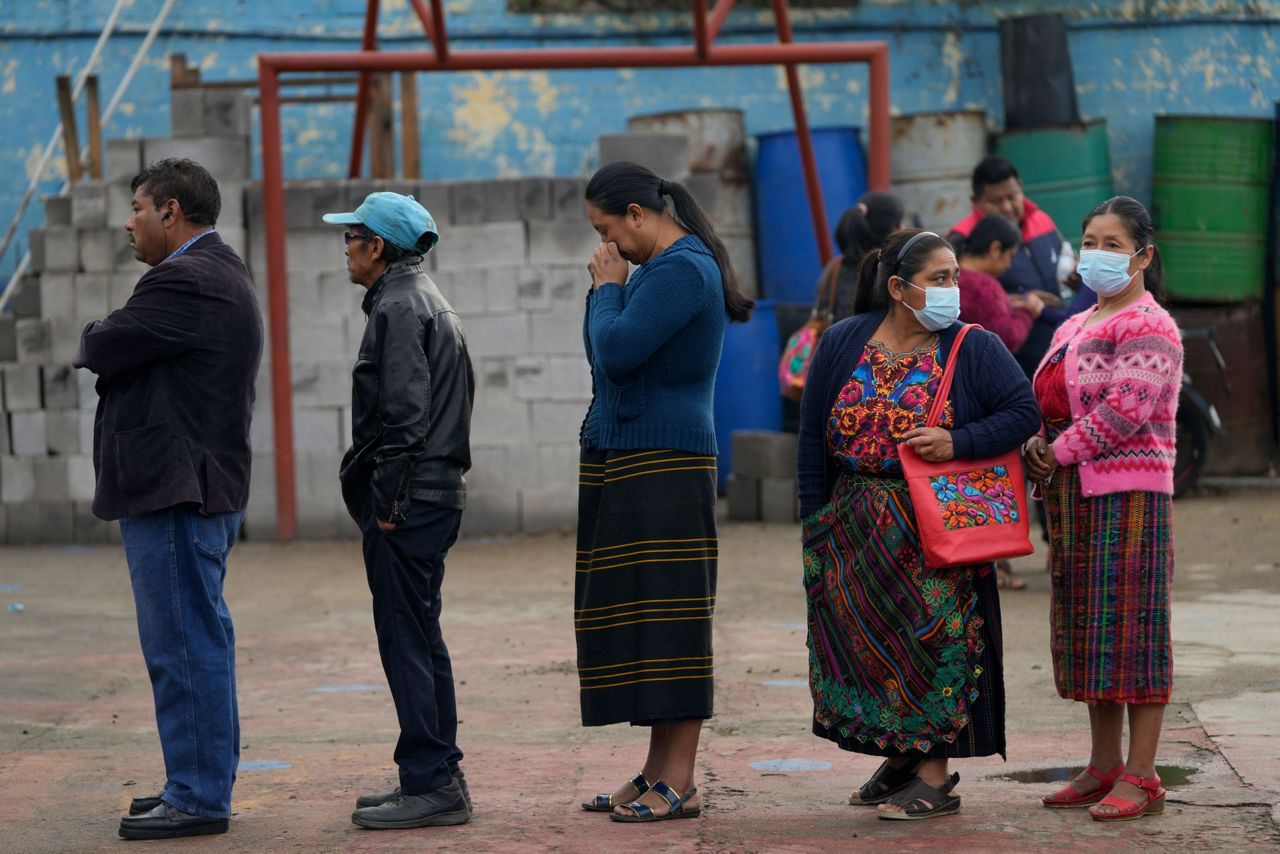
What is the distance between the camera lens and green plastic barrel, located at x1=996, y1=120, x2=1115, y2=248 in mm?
12570

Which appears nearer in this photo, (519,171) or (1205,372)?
(1205,372)

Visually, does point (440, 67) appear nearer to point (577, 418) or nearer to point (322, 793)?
point (577, 418)

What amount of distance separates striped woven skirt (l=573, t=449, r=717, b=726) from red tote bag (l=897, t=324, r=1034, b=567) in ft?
1.79

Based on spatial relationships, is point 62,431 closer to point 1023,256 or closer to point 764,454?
point 764,454

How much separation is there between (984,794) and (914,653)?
603 millimetres

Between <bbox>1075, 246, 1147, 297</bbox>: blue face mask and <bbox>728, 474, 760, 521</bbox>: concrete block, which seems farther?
<bbox>728, 474, 760, 521</bbox>: concrete block

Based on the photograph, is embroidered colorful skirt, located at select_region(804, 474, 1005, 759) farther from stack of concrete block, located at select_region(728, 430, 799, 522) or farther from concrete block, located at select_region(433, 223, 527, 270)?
concrete block, located at select_region(433, 223, 527, 270)

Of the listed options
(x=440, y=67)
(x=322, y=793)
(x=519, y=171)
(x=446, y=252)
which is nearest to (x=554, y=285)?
(x=446, y=252)

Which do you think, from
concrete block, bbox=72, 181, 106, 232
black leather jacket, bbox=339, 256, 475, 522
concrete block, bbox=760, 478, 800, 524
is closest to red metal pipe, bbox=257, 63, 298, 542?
concrete block, bbox=72, 181, 106, 232

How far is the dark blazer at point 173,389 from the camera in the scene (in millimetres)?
4449

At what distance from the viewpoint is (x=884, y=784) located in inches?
182

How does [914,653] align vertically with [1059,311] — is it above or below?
below

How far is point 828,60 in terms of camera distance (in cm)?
1023

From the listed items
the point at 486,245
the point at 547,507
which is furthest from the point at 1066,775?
the point at 486,245
